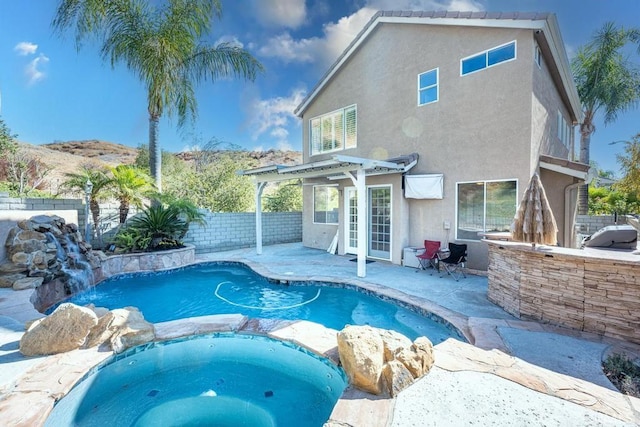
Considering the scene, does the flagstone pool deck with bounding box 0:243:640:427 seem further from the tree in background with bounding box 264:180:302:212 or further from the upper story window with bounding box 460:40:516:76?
the tree in background with bounding box 264:180:302:212

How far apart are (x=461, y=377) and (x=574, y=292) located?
3137mm

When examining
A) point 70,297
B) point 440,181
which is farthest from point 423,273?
point 70,297

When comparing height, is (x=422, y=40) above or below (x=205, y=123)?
below

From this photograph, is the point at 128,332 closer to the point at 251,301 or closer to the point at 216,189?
the point at 251,301

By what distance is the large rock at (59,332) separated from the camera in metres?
4.16

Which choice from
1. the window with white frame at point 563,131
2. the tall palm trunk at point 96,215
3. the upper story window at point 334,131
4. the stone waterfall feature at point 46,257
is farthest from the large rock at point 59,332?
the window with white frame at point 563,131

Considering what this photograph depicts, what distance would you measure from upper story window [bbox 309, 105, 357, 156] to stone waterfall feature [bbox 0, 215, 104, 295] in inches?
394

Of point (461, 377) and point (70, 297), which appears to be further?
point (70, 297)

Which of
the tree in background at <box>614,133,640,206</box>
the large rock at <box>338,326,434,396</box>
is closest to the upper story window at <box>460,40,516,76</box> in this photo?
the large rock at <box>338,326,434,396</box>

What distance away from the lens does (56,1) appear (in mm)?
10859

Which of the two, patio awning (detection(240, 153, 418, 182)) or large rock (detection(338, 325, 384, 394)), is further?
patio awning (detection(240, 153, 418, 182))

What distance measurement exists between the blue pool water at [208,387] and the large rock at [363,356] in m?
0.42

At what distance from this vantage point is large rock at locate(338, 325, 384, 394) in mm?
3367

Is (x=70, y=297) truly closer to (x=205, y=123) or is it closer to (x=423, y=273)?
(x=423, y=273)
